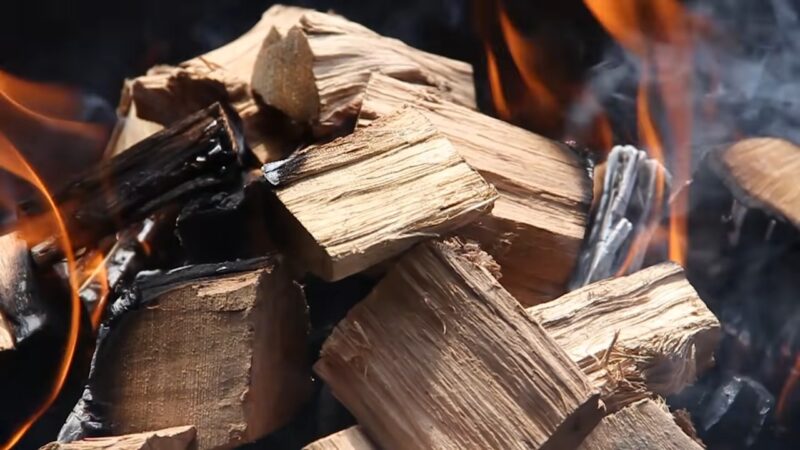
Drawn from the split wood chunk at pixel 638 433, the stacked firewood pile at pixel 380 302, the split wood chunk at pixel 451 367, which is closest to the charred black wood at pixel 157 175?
the stacked firewood pile at pixel 380 302

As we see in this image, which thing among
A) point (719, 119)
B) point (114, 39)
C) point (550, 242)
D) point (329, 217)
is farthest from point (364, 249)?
point (114, 39)

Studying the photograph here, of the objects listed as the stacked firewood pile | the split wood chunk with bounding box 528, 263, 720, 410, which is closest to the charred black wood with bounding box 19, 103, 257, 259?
the stacked firewood pile

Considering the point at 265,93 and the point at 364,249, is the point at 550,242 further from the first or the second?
the point at 265,93

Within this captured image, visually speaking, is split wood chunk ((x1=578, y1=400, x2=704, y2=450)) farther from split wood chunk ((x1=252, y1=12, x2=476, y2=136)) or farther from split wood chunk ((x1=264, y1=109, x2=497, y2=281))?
split wood chunk ((x1=252, y1=12, x2=476, y2=136))

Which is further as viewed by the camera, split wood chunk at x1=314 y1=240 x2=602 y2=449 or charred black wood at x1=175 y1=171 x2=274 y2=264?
charred black wood at x1=175 y1=171 x2=274 y2=264

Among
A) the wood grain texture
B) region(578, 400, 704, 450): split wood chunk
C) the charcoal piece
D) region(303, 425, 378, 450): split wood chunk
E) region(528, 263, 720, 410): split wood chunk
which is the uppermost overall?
the wood grain texture

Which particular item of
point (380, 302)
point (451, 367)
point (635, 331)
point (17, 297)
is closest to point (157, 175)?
point (17, 297)

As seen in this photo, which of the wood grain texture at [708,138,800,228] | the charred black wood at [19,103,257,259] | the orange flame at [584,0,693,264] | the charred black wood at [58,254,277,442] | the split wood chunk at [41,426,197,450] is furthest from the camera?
the orange flame at [584,0,693,264]
